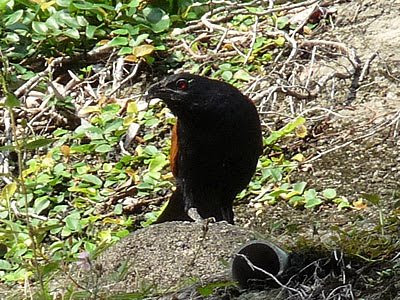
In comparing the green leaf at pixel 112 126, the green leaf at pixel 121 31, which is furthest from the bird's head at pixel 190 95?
the green leaf at pixel 121 31

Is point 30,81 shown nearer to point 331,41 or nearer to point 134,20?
point 134,20

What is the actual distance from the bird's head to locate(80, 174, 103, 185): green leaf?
42.0 inches

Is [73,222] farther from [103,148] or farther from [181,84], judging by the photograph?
[181,84]

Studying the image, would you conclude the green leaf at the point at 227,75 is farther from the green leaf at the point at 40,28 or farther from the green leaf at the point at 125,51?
the green leaf at the point at 40,28

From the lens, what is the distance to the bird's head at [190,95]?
4.88m

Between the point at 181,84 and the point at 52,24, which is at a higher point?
the point at 181,84

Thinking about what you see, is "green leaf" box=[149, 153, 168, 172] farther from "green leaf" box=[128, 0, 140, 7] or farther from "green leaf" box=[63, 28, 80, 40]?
"green leaf" box=[128, 0, 140, 7]

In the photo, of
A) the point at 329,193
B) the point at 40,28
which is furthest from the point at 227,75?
the point at 329,193

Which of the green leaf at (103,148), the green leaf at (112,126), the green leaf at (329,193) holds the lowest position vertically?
the green leaf at (103,148)

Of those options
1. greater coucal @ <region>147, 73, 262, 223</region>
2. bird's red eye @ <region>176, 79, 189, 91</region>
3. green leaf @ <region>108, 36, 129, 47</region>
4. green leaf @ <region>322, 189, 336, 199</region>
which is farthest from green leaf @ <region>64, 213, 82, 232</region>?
green leaf @ <region>108, 36, 129, 47</region>

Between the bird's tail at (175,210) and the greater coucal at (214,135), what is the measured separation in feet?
0.04

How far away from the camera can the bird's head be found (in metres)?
4.88

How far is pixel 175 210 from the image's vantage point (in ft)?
17.0

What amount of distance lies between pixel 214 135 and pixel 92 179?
123 centimetres
